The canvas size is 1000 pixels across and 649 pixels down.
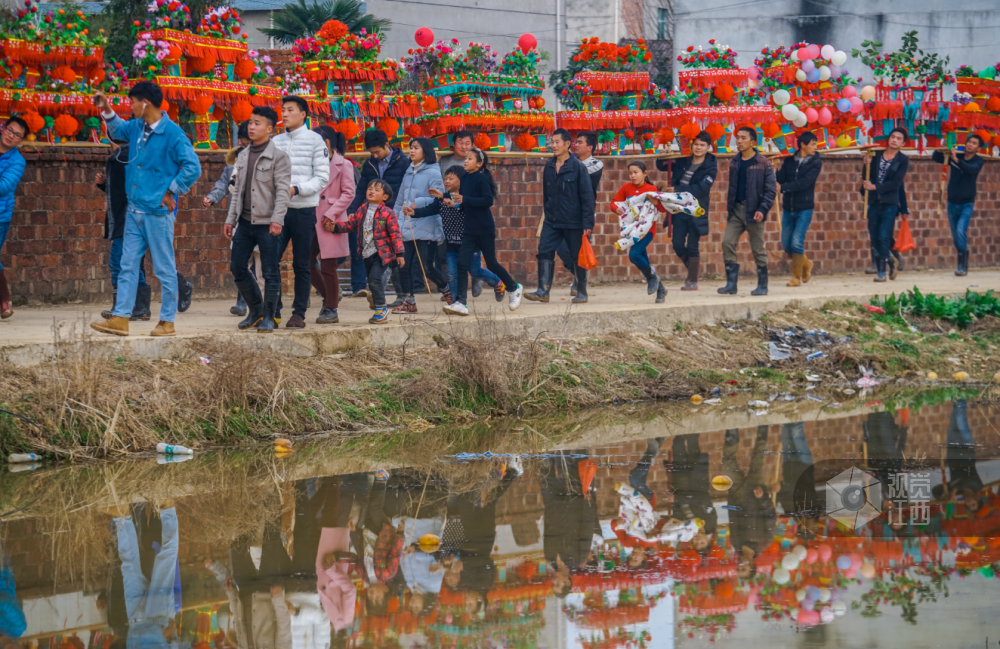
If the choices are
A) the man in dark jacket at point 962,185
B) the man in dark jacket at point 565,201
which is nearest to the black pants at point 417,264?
the man in dark jacket at point 565,201

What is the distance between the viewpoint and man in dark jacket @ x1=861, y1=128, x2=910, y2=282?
13570mm

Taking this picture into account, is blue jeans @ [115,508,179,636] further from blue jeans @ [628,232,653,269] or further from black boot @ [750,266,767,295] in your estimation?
black boot @ [750,266,767,295]

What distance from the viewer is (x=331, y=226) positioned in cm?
937

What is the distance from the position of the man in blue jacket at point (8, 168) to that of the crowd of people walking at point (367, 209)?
1 cm

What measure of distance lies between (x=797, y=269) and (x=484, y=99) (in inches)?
165

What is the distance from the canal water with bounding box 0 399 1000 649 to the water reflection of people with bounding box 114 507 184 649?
0.01m

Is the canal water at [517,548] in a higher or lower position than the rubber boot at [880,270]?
lower

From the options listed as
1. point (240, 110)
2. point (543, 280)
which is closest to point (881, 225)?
point (543, 280)

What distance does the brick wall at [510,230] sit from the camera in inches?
416

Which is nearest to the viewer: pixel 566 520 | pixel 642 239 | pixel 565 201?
pixel 566 520

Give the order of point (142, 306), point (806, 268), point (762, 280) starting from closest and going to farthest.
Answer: point (142, 306) → point (762, 280) → point (806, 268)

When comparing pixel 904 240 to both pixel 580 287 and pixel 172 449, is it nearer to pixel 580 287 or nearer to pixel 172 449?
pixel 580 287

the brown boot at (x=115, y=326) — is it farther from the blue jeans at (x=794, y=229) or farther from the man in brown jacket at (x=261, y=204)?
the blue jeans at (x=794, y=229)

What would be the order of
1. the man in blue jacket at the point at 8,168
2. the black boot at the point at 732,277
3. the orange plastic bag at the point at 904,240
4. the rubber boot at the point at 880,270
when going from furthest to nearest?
the orange plastic bag at the point at 904,240, the rubber boot at the point at 880,270, the black boot at the point at 732,277, the man in blue jacket at the point at 8,168
